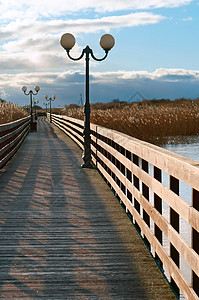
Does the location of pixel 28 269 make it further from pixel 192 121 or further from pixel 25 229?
pixel 192 121

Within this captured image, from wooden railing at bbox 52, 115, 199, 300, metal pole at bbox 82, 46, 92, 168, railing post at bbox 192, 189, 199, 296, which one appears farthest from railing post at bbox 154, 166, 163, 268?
metal pole at bbox 82, 46, 92, 168

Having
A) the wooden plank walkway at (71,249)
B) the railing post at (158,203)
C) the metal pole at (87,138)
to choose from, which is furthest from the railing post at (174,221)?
the metal pole at (87,138)

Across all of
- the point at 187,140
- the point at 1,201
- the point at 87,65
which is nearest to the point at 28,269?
the point at 1,201

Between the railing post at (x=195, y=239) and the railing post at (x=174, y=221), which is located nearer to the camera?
the railing post at (x=195, y=239)

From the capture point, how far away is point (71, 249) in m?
4.46

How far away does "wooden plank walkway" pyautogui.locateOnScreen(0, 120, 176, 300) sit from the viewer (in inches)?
139

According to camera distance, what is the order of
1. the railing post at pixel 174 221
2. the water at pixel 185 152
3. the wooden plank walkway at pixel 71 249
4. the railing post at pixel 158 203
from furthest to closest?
1. the water at pixel 185 152
2. the railing post at pixel 158 203
3. the wooden plank walkway at pixel 71 249
4. the railing post at pixel 174 221

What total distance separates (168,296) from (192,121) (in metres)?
17.7

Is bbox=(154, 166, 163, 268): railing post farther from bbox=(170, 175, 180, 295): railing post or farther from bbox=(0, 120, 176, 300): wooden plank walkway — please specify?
bbox=(170, 175, 180, 295): railing post

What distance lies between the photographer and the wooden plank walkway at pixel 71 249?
3.54 m

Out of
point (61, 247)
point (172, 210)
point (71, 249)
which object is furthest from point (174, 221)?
point (61, 247)

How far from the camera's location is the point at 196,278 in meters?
2.90

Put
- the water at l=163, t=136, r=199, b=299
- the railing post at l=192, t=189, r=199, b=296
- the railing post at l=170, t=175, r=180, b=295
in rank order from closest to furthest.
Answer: the railing post at l=192, t=189, r=199, b=296
the railing post at l=170, t=175, r=180, b=295
the water at l=163, t=136, r=199, b=299

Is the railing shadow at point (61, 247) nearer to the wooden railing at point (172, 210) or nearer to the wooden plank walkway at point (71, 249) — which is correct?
the wooden plank walkway at point (71, 249)
